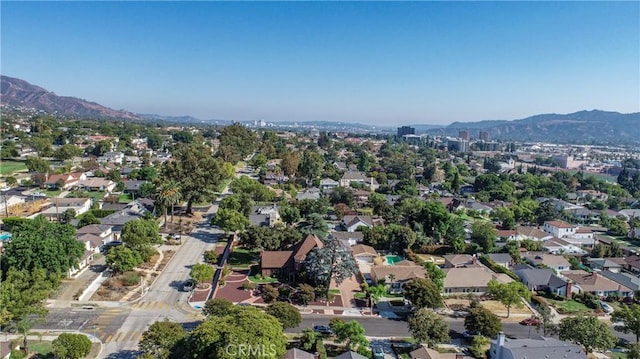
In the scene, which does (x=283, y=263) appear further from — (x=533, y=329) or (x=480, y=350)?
(x=533, y=329)

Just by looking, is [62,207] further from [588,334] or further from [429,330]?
[588,334]

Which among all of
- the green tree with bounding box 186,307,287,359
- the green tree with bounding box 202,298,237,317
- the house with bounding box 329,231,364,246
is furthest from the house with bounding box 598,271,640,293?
the green tree with bounding box 202,298,237,317

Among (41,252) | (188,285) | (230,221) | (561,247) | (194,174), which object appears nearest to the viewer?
(41,252)

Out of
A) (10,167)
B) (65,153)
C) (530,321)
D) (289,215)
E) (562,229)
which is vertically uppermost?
(65,153)

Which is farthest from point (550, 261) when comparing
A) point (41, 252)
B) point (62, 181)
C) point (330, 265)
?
point (62, 181)

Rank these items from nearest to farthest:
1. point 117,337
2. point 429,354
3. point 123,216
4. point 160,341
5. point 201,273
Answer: point 160,341 → point 429,354 → point 117,337 → point 201,273 → point 123,216

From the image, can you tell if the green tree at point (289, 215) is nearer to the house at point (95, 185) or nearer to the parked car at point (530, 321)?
the parked car at point (530, 321)
